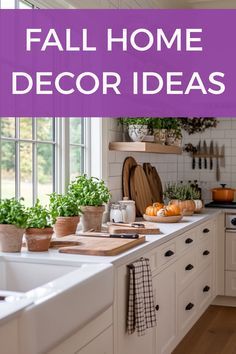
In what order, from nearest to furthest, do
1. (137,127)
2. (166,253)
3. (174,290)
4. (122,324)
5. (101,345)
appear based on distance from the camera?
1. (101,345)
2. (122,324)
3. (166,253)
4. (174,290)
5. (137,127)

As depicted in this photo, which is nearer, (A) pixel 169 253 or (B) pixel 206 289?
(A) pixel 169 253

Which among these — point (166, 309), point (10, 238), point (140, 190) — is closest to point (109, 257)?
point (10, 238)

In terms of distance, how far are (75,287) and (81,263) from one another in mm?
510

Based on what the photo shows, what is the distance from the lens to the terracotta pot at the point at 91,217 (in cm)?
347

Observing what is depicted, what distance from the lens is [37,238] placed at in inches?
110

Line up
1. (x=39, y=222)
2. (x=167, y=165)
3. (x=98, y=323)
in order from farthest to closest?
(x=167, y=165) < (x=39, y=222) < (x=98, y=323)

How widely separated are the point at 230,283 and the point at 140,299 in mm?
2556

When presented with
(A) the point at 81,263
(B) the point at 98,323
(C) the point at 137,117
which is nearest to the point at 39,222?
(A) the point at 81,263

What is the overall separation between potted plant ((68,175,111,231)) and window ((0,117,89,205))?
0.18 metres

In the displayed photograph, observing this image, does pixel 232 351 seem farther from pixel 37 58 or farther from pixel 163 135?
pixel 37 58

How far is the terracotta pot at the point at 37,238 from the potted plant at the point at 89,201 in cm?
69

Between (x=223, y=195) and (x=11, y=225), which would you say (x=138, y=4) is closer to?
(x=223, y=195)

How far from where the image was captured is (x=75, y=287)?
2070 millimetres

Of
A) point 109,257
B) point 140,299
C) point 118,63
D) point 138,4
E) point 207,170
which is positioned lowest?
point 140,299
